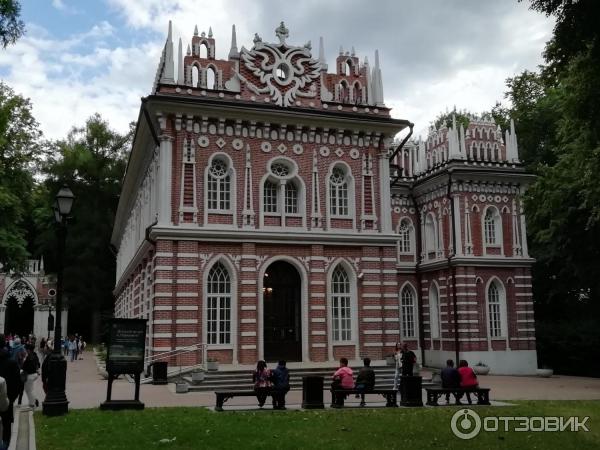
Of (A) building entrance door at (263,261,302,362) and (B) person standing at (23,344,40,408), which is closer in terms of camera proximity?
(B) person standing at (23,344,40,408)

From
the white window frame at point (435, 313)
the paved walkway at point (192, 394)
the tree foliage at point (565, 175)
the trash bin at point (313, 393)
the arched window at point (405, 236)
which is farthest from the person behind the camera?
the arched window at point (405, 236)

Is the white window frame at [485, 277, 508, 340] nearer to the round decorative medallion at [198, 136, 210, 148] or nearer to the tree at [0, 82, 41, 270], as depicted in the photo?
the round decorative medallion at [198, 136, 210, 148]

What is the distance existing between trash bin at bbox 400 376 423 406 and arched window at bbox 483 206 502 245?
1753 centimetres

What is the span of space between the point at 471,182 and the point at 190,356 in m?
18.2

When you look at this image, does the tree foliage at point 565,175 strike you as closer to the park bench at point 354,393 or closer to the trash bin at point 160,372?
A: the park bench at point 354,393

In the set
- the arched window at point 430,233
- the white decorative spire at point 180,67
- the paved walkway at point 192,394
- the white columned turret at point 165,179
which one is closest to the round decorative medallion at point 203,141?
the white columned turret at point 165,179

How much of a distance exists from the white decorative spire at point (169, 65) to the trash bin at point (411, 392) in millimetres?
13708

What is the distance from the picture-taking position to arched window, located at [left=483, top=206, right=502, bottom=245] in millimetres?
33719

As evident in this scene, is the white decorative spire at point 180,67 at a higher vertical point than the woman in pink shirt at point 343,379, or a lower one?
higher

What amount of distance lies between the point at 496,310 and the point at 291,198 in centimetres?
1409

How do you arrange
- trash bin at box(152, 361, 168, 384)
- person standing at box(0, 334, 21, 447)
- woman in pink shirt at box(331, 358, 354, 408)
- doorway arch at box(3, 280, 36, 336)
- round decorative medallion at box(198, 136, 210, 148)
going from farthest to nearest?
doorway arch at box(3, 280, 36, 336)
round decorative medallion at box(198, 136, 210, 148)
trash bin at box(152, 361, 168, 384)
woman in pink shirt at box(331, 358, 354, 408)
person standing at box(0, 334, 21, 447)

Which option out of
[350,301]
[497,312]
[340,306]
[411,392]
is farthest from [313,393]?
[497,312]

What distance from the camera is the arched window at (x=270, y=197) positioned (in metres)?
25.0

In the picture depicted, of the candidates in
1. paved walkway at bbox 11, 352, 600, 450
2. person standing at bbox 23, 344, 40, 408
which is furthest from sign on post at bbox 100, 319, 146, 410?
person standing at bbox 23, 344, 40, 408
